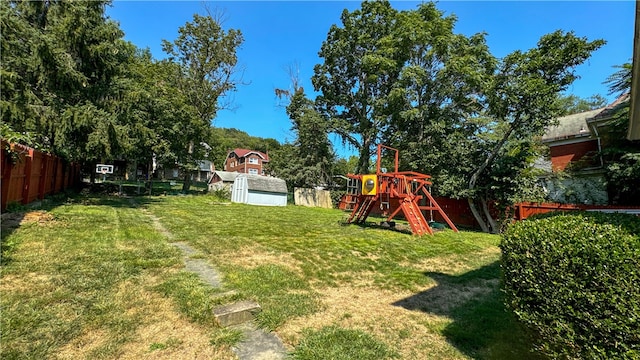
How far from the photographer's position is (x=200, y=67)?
23.7m

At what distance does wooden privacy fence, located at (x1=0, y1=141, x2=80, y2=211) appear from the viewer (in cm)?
731

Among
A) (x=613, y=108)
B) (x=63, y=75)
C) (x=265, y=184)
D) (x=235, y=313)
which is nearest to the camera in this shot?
(x=235, y=313)

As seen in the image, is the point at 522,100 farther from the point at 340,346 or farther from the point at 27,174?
the point at 27,174

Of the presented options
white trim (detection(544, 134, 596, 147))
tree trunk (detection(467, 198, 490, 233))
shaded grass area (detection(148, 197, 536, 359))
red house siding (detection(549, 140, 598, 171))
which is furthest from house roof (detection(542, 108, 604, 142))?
shaded grass area (detection(148, 197, 536, 359))

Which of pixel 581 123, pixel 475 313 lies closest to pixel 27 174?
pixel 475 313

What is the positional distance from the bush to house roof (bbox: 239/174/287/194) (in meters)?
20.1

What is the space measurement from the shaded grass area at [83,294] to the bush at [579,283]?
2.89 meters

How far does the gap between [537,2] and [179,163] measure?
76.8 feet

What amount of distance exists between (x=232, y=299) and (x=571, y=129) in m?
21.7

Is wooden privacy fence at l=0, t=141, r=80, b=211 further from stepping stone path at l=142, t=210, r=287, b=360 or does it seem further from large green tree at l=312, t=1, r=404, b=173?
large green tree at l=312, t=1, r=404, b=173

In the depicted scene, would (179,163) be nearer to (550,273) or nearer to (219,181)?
(219,181)

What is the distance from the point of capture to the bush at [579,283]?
188cm

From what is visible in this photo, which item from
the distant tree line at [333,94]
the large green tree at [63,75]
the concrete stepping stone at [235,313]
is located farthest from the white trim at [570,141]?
the large green tree at [63,75]

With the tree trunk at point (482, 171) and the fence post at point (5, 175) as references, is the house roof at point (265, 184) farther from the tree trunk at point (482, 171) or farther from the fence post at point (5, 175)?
the fence post at point (5, 175)
